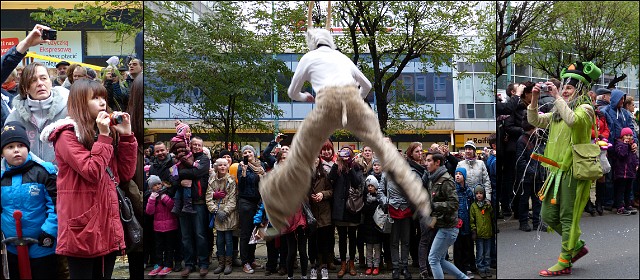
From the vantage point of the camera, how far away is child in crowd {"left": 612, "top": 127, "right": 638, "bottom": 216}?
4.51m

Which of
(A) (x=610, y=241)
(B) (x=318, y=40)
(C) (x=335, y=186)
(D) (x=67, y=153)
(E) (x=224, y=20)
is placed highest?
(E) (x=224, y=20)

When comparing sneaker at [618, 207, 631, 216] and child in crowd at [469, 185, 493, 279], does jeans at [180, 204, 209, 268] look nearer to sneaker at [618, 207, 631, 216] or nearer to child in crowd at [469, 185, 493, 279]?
child in crowd at [469, 185, 493, 279]

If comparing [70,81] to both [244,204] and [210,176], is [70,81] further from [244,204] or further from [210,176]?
[244,204]

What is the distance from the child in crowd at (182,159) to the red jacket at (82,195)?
989 mm

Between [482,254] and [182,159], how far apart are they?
259cm

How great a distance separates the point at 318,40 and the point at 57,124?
5.85ft

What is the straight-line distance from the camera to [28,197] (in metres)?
4.16

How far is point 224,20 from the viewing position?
503 cm

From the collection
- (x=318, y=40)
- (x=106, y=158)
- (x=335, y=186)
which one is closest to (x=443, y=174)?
(x=335, y=186)

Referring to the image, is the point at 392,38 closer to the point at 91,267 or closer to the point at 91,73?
the point at 91,73

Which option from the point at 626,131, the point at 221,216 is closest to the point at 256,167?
the point at 221,216

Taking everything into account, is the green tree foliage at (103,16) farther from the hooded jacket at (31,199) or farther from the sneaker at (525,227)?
the sneaker at (525,227)

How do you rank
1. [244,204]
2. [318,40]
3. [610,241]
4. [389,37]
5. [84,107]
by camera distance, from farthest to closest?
[244,204] → [389,37] → [610,241] → [84,107] → [318,40]

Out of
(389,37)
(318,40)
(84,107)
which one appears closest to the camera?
(318,40)
